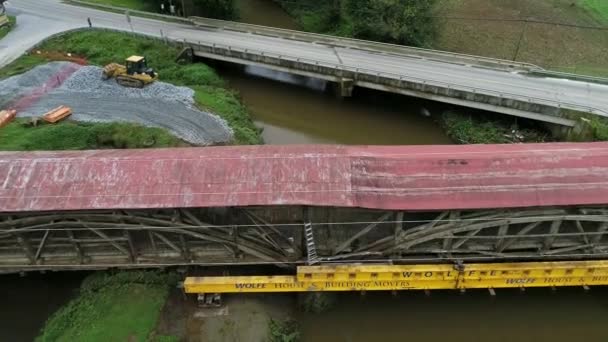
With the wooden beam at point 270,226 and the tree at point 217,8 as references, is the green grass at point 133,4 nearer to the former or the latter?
the tree at point 217,8

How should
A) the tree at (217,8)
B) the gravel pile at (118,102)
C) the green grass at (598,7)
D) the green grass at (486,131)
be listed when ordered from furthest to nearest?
the green grass at (598,7) < the tree at (217,8) < the green grass at (486,131) < the gravel pile at (118,102)

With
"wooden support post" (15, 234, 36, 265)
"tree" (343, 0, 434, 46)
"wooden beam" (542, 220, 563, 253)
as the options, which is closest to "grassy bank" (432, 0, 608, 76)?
"tree" (343, 0, 434, 46)

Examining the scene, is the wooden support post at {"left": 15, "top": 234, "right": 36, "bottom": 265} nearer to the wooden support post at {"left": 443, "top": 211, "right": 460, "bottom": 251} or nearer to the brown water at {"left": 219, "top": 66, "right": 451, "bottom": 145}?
the wooden support post at {"left": 443, "top": 211, "right": 460, "bottom": 251}

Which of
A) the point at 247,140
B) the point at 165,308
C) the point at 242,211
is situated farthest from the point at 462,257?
the point at 247,140

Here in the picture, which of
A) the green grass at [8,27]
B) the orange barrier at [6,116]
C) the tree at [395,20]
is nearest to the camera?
the orange barrier at [6,116]

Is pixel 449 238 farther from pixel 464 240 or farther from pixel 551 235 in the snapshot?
pixel 551 235

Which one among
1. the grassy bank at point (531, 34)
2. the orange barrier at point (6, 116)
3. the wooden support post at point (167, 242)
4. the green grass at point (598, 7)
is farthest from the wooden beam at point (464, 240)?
the green grass at point (598, 7)
